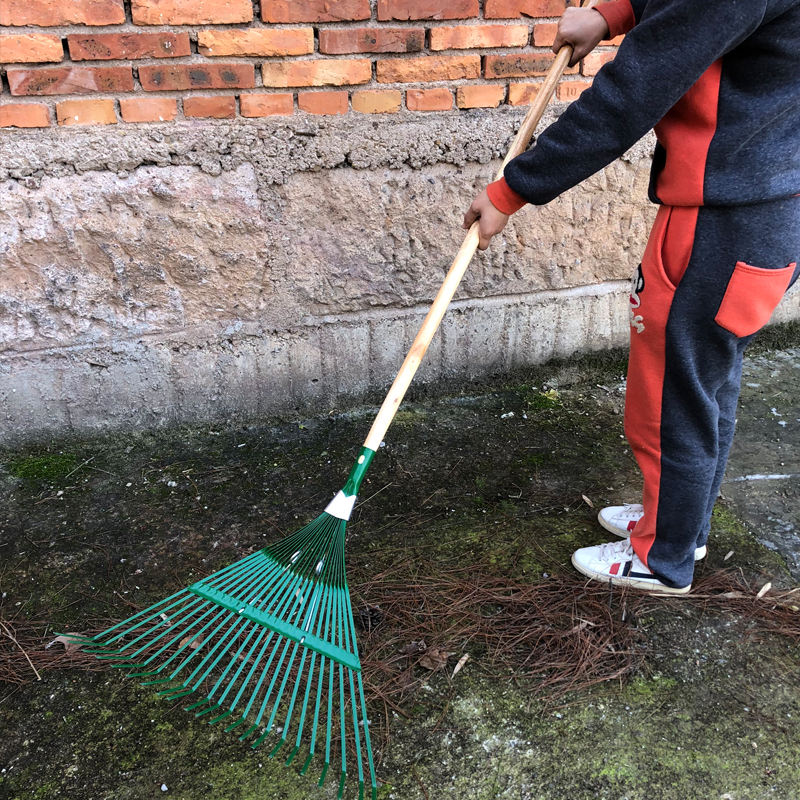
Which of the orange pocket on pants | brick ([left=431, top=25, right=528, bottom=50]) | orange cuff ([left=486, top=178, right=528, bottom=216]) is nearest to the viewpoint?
the orange pocket on pants

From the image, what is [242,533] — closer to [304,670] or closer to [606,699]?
[304,670]

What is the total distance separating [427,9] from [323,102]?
448mm

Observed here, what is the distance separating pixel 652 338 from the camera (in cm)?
163

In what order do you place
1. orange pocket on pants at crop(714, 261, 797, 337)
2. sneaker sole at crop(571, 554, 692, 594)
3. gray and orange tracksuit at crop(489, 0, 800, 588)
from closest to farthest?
1. gray and orange tracksuit at crop(489, 0, 800, 588)
2. orange pocket on pants at crop(714, 261, 797, 337)
3. sneaker sole at crop(571, 554, 692, 594)

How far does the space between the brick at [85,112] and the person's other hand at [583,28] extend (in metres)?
1.36

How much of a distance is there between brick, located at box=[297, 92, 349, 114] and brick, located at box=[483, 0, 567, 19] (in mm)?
562

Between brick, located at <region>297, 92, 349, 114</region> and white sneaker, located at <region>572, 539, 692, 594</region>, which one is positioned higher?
brick, located at <region>297, 92, 349, 114</region>

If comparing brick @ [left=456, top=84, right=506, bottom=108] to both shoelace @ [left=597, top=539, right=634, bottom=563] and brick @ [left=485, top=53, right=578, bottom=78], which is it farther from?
shoelace @ [left=597, top=539, right=634, bottom=563]

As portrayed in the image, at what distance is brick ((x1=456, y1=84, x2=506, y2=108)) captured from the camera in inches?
96.8

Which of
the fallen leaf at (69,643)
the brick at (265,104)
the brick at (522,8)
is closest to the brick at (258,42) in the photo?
the brick at (265,104)

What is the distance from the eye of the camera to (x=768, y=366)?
3162 millimetres

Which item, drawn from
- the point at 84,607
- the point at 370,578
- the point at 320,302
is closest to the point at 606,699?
the point at 370,578

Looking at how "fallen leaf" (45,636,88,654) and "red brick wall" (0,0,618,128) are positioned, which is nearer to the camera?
"fallen leaf" (45,636,88,654)

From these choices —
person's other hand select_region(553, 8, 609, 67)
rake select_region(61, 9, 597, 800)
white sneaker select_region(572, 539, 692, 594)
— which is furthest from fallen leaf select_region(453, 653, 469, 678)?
person's other hand select_region(553, 8, 609, 67)
